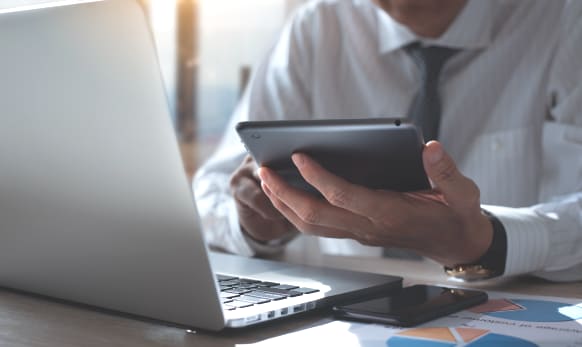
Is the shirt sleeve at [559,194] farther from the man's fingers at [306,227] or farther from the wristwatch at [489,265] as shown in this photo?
the man's fingers at [306,227]

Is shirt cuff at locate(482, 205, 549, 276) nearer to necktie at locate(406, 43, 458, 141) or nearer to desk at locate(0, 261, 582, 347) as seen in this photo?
desk at locate(0, 261, 582, 347)

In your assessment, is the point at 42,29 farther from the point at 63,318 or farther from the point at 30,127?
the point at 63,318

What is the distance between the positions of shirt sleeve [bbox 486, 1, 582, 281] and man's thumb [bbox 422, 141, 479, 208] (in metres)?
0.13

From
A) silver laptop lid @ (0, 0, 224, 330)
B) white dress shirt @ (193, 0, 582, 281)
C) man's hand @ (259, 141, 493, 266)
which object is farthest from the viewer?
white dress shirt @ (193, 0, 582, 281)

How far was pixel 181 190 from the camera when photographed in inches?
21.0

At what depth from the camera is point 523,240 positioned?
916mm

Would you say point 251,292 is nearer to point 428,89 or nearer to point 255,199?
point 255,199

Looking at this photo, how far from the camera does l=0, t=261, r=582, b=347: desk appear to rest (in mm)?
577

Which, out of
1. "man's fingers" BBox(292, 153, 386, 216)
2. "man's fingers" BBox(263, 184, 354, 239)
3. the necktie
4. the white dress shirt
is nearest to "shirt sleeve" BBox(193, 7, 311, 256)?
the white dress shirt

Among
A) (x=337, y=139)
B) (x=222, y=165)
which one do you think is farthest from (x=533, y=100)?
(x=337, y=139)

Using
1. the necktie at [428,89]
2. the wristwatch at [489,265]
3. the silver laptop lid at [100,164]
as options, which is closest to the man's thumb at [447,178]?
the wristwatch at [489,265]

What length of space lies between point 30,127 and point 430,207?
16.4 inches

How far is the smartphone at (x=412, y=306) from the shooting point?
0.62 metres

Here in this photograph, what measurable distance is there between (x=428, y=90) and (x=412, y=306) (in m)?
0.82
